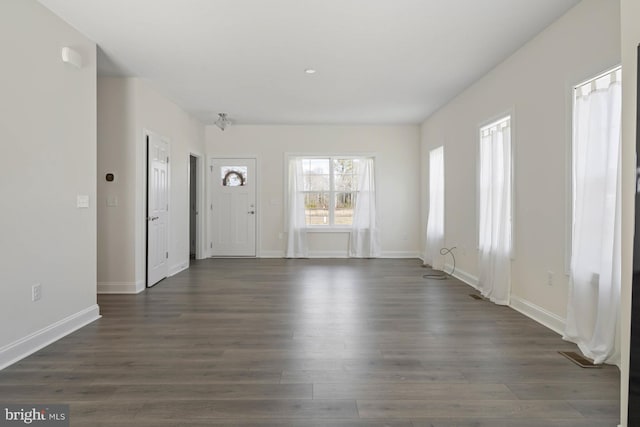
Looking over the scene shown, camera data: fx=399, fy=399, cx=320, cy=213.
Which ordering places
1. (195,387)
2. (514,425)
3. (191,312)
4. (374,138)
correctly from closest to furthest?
1. (514,425)
2. (195,387)
3. (191,312)
4. (374,138)

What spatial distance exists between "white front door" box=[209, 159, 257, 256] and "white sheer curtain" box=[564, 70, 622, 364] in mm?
5936

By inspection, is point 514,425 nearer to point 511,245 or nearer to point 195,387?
point 195,387

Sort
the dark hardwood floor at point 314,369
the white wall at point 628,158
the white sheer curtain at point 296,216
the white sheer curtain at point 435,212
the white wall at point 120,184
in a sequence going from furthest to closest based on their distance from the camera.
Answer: the white sheer curtain at point 296,216 < the white sheer curtain at point 435,212 < the white wall at point 120,184 < the dark hardwood floor at point 314,369 < the white wall at point 628,158

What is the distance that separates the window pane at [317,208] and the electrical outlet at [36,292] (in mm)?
5367

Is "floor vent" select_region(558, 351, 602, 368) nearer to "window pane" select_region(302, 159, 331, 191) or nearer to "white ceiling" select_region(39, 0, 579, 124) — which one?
"white ceiling" select_region(39, 0, 579, 124)

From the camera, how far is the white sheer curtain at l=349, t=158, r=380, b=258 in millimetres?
7898

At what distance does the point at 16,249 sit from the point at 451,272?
5.33 m

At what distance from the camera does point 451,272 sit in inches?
240

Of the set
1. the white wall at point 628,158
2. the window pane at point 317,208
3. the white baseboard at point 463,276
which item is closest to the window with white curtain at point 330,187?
the window pane at point 317,208

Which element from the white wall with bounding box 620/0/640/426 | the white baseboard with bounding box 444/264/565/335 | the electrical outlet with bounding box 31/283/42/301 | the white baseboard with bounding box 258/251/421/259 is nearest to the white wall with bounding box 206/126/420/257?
the white baseboard with bounding box 258/251/421/259

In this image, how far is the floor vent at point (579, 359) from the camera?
2625mm

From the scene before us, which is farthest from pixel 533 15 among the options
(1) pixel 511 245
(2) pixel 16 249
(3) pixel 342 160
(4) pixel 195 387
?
(3) pixel 342 160

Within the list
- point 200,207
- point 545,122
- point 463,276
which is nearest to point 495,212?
point 545,122

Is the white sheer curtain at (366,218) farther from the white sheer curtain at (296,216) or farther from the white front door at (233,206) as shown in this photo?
the white front door at (233,206)
